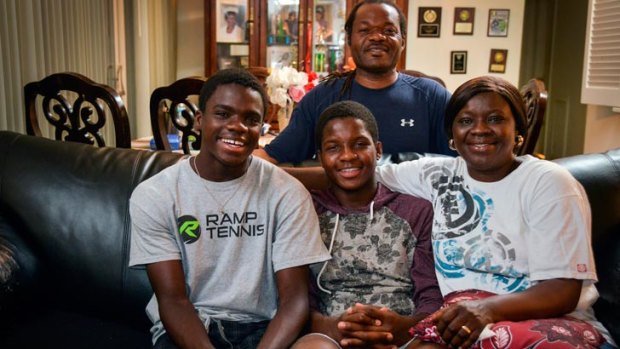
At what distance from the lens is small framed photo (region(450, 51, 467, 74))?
4305mm

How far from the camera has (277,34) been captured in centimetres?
432

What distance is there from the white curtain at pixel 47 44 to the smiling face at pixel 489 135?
6.89 ft

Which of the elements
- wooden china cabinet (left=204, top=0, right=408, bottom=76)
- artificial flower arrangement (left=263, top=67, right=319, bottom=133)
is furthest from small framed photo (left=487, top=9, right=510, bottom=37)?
artificial flower arrangement (left=263, top=67, right=319, bottom=133)

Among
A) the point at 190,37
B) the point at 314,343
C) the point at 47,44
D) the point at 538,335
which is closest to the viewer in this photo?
the point at 538,335

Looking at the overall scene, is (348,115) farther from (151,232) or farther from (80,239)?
(80,239)

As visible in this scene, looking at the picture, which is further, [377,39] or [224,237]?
[377,39]

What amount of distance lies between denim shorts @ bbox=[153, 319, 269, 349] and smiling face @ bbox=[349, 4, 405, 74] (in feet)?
3.23

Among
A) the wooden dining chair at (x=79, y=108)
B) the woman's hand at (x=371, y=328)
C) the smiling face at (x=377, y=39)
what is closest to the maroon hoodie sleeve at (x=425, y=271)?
the woman's hand at (x=371, y=328)

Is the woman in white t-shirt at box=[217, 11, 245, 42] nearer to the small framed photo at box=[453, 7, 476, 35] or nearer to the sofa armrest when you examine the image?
the small framed photo at box=[453, 7, 476, 35]

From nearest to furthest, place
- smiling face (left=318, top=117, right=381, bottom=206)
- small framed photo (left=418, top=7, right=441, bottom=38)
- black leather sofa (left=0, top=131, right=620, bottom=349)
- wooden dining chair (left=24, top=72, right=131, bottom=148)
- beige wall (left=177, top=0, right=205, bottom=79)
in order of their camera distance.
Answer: smiling face (left=318, top=117, right=381, bottom=206)
black leather sofa (left=0, top=131, right=620, bottom=349)
wooden dining chair (left=24, top=72, right=131, bottom=148)
small framed photo (left=418, top=7, right=441, bottom=38)
beige wall (left=177, top=0, right=205, bottom=79)

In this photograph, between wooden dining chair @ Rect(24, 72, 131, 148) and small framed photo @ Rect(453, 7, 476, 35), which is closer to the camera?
wooden dining chair @ Rect(24, 72, 131, 148)

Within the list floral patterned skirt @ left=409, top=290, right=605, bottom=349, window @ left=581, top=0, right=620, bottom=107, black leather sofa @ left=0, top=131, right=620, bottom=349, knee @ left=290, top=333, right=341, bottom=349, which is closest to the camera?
floral patterned skirt @ left=409, top=290, right=605, bottom=349

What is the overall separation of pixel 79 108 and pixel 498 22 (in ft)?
10.5

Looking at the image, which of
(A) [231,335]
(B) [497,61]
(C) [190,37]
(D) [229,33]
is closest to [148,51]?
(D) [229,33]
